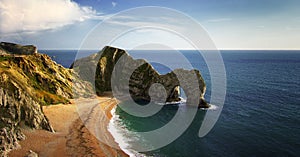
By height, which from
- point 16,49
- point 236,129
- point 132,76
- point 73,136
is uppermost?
point 16,49

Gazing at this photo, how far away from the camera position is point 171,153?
1383 inches

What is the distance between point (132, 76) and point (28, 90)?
38092mm

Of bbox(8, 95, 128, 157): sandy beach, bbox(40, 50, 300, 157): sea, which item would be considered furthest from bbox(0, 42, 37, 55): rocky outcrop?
bbox(40, 50, 300, 157): sea

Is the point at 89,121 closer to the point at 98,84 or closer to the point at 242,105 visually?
the point at 98,84

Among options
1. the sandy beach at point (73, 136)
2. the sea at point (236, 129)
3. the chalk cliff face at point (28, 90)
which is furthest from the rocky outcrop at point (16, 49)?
the sea at point (236, 129)

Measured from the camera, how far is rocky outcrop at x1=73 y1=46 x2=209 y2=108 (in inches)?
2564

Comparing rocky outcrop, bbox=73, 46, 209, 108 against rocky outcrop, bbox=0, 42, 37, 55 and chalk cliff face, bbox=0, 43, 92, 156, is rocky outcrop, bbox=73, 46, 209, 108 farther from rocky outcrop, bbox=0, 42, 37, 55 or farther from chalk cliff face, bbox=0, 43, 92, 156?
rocky outcrop, bbox=0, 42, 37, 55

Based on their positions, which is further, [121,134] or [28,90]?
[121,134]

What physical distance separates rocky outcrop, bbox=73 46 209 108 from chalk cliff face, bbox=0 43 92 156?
19.6ft

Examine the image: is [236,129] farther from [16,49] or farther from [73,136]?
[16,49]

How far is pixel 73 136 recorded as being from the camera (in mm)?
39000

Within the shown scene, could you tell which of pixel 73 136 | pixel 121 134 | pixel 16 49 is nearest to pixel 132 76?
pixel 121 134

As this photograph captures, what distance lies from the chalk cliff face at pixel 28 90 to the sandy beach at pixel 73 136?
2.00 metres

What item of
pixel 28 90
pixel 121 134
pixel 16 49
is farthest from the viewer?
pixel 16 49
